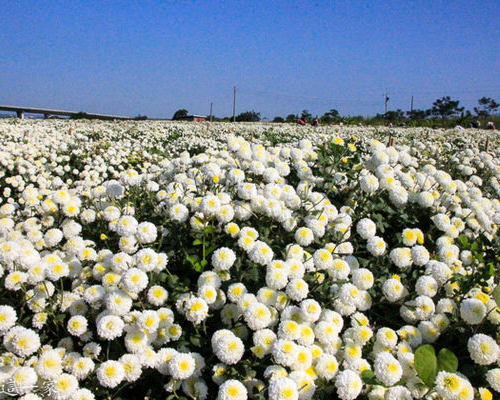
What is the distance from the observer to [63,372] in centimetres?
171

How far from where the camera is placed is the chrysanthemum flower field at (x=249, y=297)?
63.0 inches

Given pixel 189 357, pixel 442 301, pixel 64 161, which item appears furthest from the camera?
pixel 64 161

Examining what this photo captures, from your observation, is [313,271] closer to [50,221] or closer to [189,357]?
[189,357]

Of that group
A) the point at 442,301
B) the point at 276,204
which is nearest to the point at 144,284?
the point at 276,204

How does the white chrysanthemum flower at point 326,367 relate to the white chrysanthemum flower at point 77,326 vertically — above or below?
below

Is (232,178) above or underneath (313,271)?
above

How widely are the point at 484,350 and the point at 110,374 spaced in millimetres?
1553

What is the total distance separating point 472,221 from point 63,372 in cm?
278

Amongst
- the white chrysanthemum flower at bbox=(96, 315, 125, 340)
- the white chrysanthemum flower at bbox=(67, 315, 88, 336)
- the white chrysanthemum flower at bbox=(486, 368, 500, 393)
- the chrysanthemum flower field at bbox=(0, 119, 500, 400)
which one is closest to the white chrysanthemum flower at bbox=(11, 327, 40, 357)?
the chrysanthemum flower field at bbox=(0, 119, 500, 400)

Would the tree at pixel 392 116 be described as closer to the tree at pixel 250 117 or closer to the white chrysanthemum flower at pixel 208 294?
the tree at pixel 250 117

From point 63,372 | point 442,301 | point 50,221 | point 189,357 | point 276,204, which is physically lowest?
point 63,372

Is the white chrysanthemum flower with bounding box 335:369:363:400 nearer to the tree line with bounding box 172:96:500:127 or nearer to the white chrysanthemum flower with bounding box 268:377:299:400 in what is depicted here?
the white chrysanthemum flower with bounding box 268:377:299:400

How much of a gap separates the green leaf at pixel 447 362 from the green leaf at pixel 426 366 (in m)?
0.08

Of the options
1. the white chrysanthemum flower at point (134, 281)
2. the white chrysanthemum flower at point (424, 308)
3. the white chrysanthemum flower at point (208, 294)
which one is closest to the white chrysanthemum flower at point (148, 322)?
the white chrysanthemum flower at point (134, 281)
